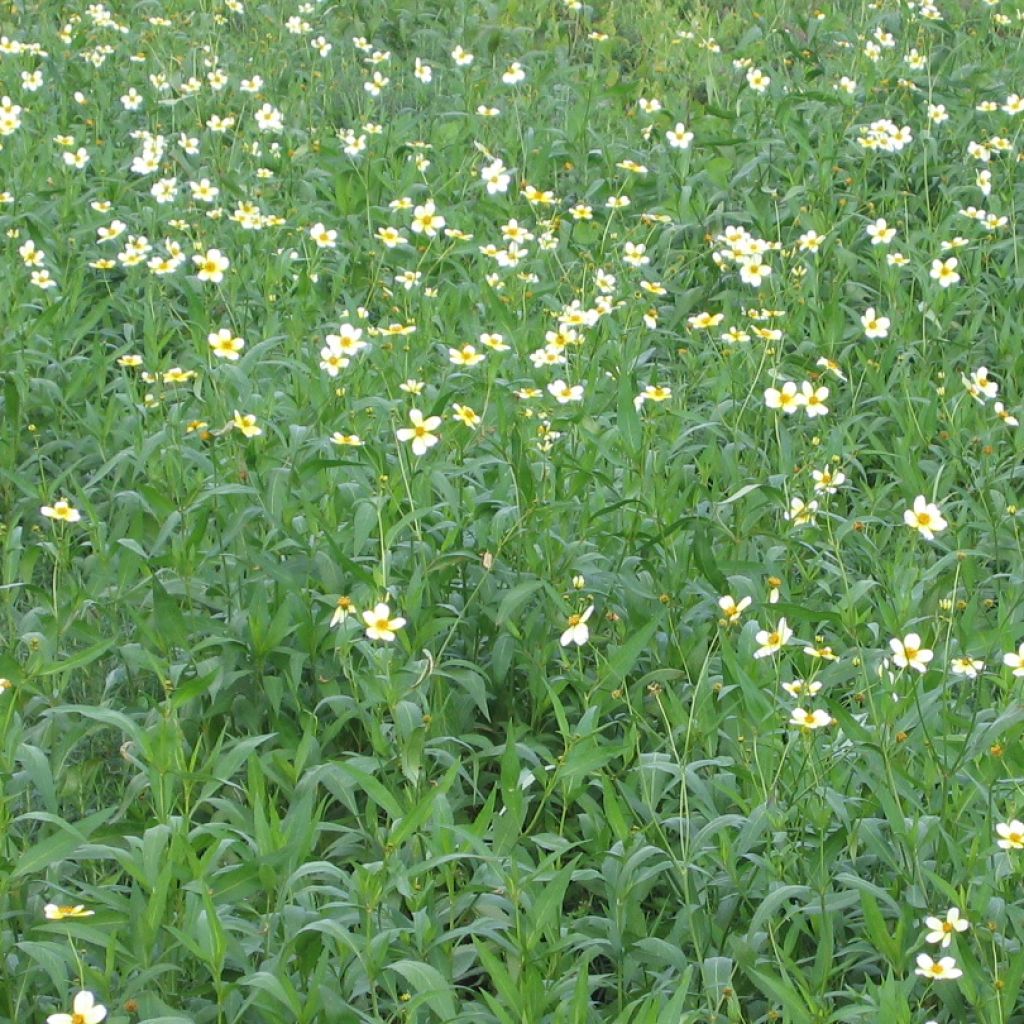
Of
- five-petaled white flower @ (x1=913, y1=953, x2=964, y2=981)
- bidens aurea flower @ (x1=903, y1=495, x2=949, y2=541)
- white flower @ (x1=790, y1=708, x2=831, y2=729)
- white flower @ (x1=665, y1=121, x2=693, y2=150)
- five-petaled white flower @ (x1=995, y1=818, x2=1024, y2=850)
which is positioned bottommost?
five-petaled white flower @ (x1=913, y1=953, x2=964, y2=981)

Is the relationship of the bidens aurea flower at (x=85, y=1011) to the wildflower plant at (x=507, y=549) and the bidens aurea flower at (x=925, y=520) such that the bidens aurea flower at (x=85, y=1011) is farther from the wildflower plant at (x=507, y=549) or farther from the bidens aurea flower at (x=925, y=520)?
the bidens aurea flower at (x=925, y=520)

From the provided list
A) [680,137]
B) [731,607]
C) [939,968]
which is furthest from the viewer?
[680,137]

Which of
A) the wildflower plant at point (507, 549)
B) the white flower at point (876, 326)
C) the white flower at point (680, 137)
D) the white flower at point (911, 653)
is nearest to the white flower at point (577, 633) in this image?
the wildflower plant at point (507, 549)

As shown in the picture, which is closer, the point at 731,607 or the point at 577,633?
the point at 577,633

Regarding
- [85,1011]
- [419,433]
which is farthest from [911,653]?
[85,1011]

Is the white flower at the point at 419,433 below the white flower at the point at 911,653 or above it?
above

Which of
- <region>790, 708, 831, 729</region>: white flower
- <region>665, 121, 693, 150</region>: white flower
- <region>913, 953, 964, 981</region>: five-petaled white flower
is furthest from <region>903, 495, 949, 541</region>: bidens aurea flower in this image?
<region>665, 121, 693, 150</region>: white flower

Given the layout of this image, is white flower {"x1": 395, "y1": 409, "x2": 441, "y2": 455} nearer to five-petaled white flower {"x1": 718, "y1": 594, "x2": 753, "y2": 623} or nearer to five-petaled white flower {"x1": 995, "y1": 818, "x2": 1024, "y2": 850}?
five-petaled white flower {"x1": 718, "y1": 594, "x2": 753, "y2": 623}

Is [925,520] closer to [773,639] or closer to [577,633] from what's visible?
[773,639]

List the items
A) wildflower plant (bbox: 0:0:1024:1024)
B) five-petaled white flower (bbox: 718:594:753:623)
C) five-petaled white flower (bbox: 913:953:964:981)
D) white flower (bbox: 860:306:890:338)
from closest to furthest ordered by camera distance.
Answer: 1. five-petaled white flower (bbox: 913:953:964:981)
2. wildflower plant (bbox: 0:0:1024:1024)
3. five-petaled white flower (bbox: 718:594:753:623)
4. white flower (bbox: 860:306:890:338)

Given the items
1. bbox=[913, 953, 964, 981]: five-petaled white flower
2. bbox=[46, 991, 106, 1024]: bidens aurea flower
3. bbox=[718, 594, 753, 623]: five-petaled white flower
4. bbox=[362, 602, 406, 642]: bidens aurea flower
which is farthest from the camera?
bbox=[718, 594, 753, 623]: five-petaled white flower

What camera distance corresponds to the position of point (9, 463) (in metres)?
3.31

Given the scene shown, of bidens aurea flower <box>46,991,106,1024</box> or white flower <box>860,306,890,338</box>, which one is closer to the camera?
bidens aurea flower <box>46,991,106,1024</box>

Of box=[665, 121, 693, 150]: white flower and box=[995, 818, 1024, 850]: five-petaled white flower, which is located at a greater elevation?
box=[665, 121, 693, 150]: white flower
